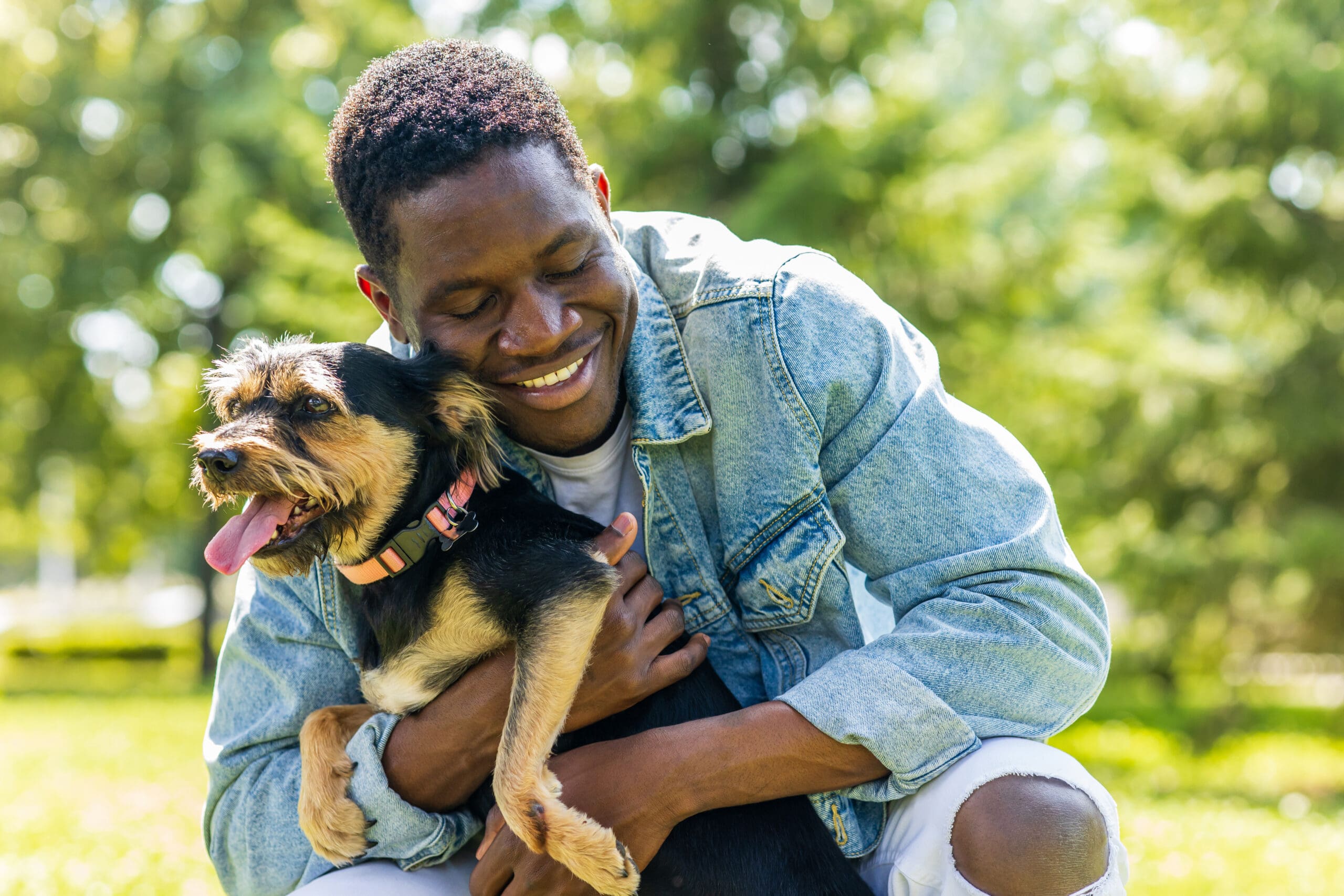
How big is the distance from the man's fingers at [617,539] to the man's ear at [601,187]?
0.79 metres

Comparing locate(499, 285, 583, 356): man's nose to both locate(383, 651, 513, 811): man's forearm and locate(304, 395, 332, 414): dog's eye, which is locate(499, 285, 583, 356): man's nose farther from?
locate(383, 651, 513, 811): man's forearm

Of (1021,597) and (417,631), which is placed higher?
(1021,597)

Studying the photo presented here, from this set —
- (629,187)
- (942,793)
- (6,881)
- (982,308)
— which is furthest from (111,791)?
(982,308)

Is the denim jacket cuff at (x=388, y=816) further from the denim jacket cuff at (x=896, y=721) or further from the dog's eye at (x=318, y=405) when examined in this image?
the denim jacket cuff at (x=896, y=721)

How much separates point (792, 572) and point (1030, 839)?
830 mm

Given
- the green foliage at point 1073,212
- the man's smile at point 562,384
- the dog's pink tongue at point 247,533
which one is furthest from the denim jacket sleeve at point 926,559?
the green foliage at point 1073,212

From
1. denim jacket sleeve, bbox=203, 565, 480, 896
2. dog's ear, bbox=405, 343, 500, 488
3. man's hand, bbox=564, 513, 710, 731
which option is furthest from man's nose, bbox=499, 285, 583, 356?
denim jacket sleeve, bbox=203, 565, 480, 896

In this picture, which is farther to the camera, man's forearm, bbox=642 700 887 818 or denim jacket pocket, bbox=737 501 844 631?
denim jacket pocket, bbox=737 501 844 631

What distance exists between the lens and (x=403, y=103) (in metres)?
2.68

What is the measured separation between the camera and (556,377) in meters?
2.73

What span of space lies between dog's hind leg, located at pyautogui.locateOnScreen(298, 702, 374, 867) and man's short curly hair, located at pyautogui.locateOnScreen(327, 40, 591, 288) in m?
1.21

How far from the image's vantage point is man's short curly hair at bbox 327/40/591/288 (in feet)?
8.51

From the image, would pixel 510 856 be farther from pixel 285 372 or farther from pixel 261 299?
pixel 261 299

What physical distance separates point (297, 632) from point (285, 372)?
739 millimetres
